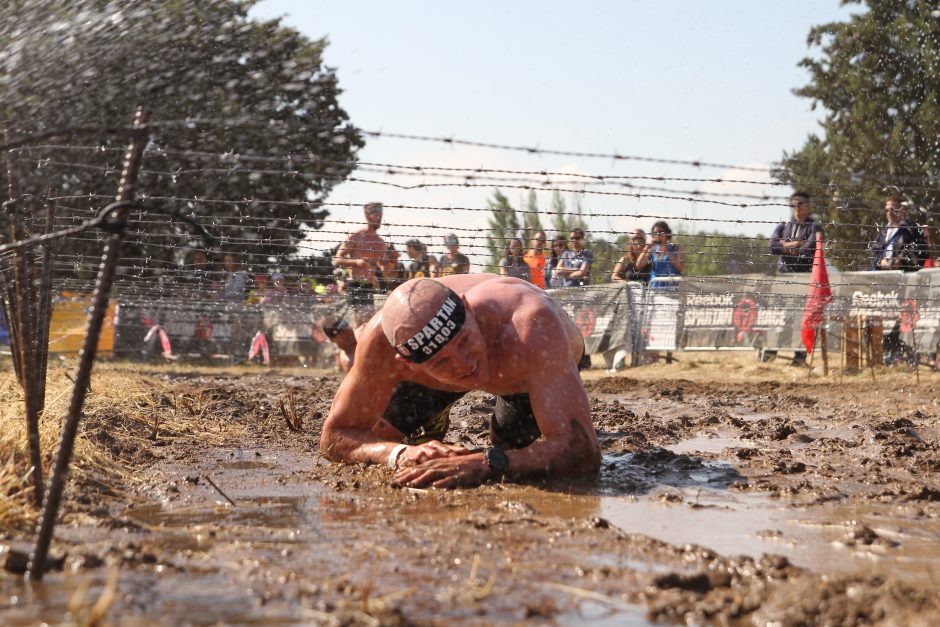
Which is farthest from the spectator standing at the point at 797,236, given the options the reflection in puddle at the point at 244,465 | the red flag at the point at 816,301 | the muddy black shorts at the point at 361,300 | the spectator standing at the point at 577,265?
the reflection in puddle at the point at 244,465

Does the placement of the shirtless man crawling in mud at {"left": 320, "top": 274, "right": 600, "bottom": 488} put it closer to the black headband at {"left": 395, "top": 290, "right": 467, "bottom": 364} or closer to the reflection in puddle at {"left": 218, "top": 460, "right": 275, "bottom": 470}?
the black headband at {"left": 395, "top": 290, "right": 467, "bottom": 364}

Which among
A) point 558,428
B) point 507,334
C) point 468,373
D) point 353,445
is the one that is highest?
point 507,334

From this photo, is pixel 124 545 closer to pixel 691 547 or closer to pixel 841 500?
pixel 691 547

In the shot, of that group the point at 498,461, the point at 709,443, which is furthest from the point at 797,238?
the point at 498,461

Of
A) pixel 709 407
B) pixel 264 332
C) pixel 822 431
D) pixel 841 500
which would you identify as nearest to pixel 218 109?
pixel 264 332

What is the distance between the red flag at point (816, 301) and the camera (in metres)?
12.2

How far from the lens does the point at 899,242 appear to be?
11734 millimetres

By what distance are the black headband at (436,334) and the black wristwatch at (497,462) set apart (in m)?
0.60

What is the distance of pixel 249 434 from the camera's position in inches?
290

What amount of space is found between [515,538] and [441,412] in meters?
2.41

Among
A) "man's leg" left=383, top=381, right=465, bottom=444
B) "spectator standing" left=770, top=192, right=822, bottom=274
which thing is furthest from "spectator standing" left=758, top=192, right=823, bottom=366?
"man's leg" left=383, top=381, right=465, bottom=444

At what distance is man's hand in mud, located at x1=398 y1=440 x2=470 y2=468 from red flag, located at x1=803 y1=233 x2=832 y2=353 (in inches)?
319

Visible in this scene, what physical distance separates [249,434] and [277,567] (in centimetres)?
423

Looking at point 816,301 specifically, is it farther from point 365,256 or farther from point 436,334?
point 436,334
